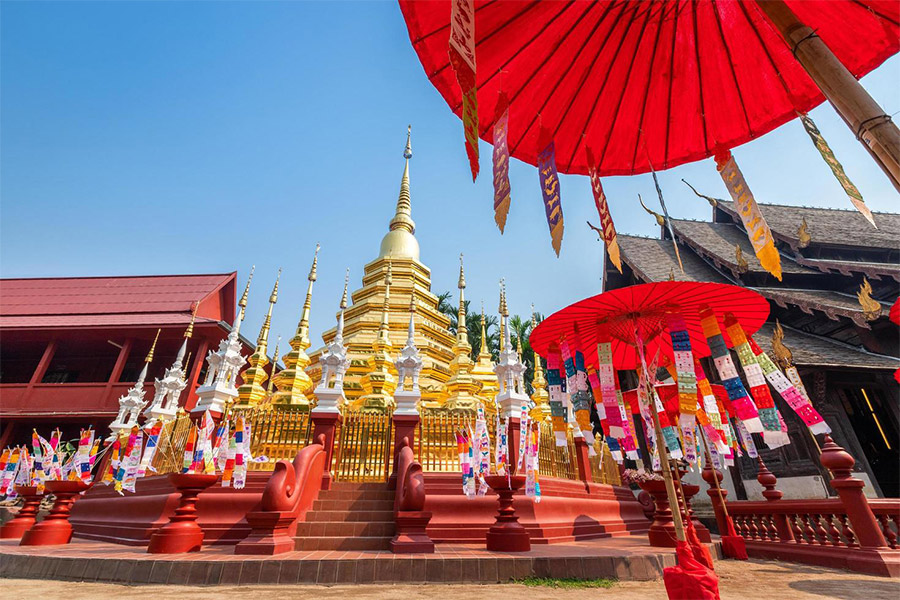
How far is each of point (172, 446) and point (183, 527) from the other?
11.0 ft

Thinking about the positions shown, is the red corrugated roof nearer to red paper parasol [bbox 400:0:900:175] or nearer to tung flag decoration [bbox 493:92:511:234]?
tung flag decoration [bbox 493:92:511:234]

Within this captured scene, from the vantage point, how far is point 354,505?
7.28m

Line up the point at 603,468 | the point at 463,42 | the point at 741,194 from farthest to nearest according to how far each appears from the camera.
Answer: the point at 603,468, the point at 741,194, the point at 463,42

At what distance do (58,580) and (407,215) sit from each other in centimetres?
1636

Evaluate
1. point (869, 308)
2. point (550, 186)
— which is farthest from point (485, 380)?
point (550, 186)

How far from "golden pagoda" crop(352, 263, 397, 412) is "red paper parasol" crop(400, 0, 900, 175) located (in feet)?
26.3

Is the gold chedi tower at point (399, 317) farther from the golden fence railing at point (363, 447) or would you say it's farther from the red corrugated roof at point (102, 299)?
the red corrugated roof at point (102, 299)

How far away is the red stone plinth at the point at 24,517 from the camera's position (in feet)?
26.1

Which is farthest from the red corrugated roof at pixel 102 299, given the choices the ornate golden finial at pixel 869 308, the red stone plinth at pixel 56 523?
the ornate golden finial at pixel 869 308

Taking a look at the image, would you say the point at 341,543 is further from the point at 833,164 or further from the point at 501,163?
the point at 833,164

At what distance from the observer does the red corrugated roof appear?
1880 centimetres

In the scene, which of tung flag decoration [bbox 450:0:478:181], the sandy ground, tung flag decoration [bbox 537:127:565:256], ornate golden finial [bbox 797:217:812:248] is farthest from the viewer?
ornate golden finial [bbox 797:217:812:248]

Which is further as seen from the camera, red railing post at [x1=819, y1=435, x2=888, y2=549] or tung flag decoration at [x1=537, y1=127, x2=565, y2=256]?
red railing post at [x1=819, y1=435, x2=888, y2=549]

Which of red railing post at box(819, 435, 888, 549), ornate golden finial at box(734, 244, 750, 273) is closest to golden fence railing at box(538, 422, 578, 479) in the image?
red railing post at box(819, 435, 888, 549)
